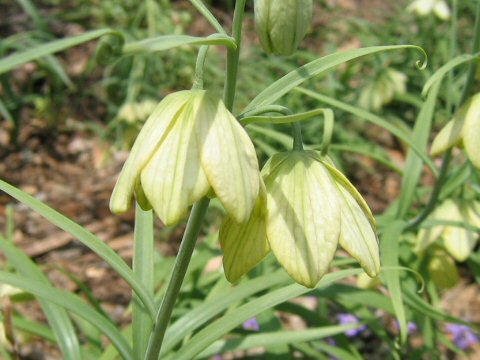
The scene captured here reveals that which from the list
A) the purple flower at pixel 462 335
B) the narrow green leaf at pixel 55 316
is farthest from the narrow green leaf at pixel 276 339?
the purple flower at pixel 462 335

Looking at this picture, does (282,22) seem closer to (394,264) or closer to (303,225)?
(303,225)

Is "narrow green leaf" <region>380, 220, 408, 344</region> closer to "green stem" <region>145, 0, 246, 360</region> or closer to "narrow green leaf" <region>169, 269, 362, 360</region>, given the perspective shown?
"narrow green leaf" <region>169, 269, 362, 360</region>

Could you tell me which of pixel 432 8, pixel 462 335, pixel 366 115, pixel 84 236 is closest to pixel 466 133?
pixel 366 115

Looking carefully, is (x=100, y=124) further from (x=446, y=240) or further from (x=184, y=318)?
(x=184, y=318)

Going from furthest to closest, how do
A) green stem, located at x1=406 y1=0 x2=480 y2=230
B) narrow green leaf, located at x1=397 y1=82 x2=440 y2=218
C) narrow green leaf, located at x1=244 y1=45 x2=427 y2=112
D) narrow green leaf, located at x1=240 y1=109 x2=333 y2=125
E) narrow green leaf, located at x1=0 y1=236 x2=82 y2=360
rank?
1. narrow green leaf, located at x1=397 y1=82 x2=440 y2=218
2. green stem, located at x1=406 y1=0 x2=480 y2=230
3. narrow green leaf, located at x1=0 y1=236 x2=82 y2=360
4. narrow green leaf, located at x1=244 y1=45 x2=427 y2=112
5. narrow green leaf, located at x1=240 y1=109 x2=333 y2=125

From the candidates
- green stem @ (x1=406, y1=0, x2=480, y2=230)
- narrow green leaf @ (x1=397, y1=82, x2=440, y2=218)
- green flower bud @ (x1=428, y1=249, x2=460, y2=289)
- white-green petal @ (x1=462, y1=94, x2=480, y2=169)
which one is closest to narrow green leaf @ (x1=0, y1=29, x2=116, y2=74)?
white-green petal @ (x1=462, y1=94, x2=480, y2=169)

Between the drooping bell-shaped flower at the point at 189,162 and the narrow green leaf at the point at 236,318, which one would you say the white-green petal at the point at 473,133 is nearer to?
the narrow green leaf at the point at 236,318

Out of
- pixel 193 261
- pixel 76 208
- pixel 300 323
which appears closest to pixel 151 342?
pixel 193 261
